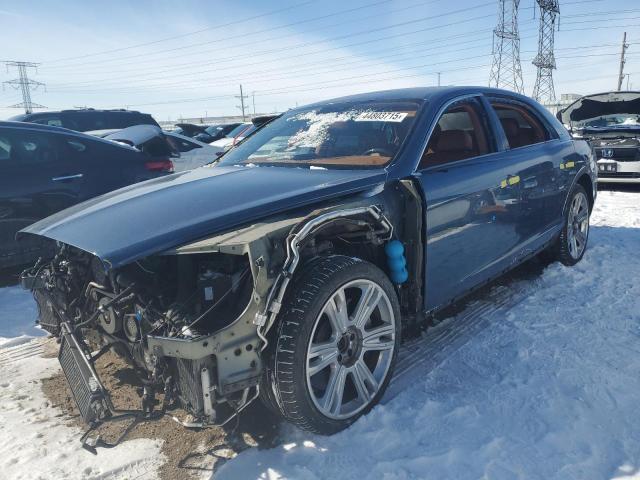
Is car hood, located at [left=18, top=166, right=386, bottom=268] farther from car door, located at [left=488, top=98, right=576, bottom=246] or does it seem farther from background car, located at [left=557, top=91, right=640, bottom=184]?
background car, located at [left=557, top=91, right=640, bottom=184]

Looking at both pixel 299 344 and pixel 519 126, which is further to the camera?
pixel 519 126

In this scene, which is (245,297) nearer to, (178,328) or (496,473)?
(178,328)

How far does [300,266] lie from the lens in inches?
91.7

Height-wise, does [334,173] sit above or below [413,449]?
above

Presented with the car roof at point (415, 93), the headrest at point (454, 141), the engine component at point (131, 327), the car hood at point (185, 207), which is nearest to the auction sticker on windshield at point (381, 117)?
the car roof at point (415, 93)

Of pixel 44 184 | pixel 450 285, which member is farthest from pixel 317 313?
pixel 44 184

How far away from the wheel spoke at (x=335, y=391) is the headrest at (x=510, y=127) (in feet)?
7.76

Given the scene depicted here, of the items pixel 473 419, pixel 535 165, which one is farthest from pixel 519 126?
pixel 473 419

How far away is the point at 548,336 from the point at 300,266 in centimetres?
194

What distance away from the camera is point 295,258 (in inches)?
82.8

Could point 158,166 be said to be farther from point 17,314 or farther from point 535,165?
point 535,165

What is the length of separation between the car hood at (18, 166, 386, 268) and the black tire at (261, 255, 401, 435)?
35cm

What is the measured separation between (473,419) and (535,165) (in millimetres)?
2260

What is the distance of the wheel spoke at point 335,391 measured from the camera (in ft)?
7.84
